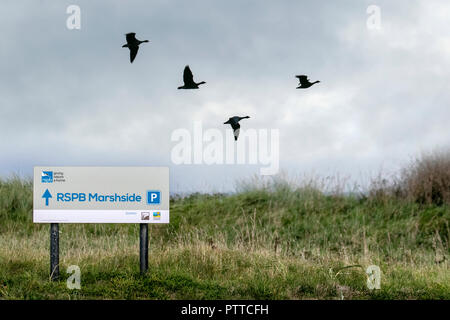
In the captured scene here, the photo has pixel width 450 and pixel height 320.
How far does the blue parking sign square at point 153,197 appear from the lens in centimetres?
649

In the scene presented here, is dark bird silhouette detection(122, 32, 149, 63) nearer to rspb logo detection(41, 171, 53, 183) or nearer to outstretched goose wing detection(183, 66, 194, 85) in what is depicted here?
outstretched goose wing detection(183, 66, 194, 85)

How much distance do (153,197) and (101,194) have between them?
0.71 meters

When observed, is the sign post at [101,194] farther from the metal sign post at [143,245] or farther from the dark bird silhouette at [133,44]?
the dark bird silhouette at [133,44]

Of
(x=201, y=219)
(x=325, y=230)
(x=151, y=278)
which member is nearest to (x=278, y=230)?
(x=325, y=230)

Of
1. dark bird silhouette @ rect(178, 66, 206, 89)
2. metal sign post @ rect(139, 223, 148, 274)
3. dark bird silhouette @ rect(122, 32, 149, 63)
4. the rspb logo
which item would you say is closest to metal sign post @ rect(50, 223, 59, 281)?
the rspb logo

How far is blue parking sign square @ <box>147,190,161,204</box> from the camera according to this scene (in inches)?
255

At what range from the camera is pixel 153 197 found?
6.49m

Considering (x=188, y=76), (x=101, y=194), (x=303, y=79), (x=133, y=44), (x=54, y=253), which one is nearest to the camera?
(x=101, y=194)

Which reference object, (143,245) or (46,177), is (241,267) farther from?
(46,177)

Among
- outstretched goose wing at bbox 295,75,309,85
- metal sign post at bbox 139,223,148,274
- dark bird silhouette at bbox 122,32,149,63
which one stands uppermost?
dark bird silhouette at bbox 122,32,149,63

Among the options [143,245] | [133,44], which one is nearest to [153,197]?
[143,245]

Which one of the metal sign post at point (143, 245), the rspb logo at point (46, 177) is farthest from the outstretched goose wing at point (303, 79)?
the rspb logo at point (46, 177)
